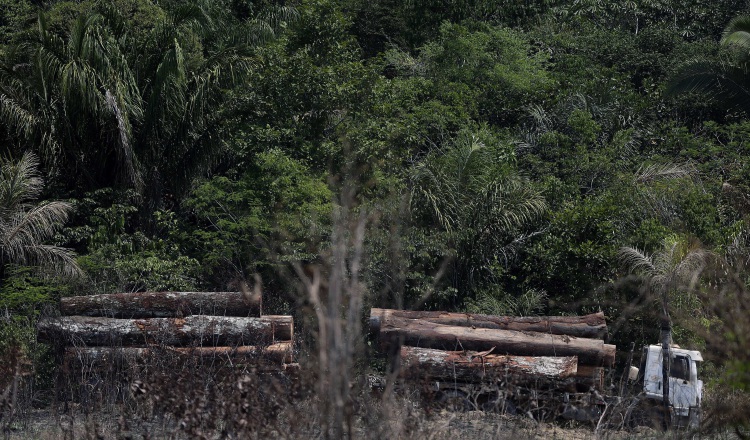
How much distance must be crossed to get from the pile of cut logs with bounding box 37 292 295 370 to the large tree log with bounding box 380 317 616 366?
5.68ft

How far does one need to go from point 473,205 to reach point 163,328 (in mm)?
6462

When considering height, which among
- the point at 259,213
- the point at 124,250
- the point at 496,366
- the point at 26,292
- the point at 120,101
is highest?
the point at 120,101

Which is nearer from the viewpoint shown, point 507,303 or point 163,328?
point 163,328

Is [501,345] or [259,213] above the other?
[259,213]

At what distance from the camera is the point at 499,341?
13.4 metres

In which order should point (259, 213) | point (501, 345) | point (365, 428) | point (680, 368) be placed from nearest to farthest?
point (365, 428) < point (680, 368) < point (501, 345) < point (259, 213)

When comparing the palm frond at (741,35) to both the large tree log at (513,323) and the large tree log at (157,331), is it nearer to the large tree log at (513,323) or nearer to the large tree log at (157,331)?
the large tree log at (513,323)

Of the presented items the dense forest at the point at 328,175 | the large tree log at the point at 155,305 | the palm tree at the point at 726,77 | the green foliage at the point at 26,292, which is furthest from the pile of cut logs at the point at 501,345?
the palm tree at the point at 726,77

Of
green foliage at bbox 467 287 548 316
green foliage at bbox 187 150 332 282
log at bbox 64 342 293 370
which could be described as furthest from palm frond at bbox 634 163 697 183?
log at bbox 64 342 293 370

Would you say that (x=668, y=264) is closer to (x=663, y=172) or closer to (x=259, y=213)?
(x=663, y=172)

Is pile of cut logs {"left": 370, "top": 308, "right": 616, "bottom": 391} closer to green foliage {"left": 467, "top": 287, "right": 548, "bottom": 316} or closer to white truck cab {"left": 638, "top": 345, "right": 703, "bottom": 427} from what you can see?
white truck cab {"left": 638, "top": 345, "right": 703, "bottom": 427}

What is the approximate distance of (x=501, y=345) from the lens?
13359 mm

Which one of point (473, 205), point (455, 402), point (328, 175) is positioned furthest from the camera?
point (473, 205)

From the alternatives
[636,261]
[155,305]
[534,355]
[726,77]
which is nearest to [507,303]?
[636,261]
